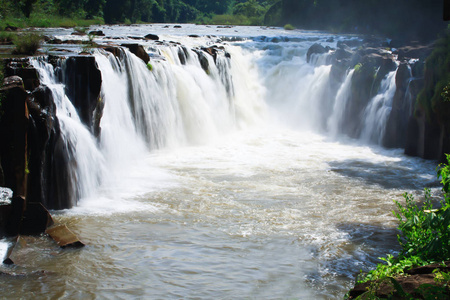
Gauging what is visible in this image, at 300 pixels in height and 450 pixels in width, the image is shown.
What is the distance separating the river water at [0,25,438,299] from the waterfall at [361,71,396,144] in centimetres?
40

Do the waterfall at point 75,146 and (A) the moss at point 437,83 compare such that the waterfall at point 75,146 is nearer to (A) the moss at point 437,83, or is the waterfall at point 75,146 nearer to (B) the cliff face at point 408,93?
(B) the cliff face at point 408,93

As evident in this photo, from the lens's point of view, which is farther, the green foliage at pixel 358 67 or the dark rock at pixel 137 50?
the green foliage at pixel 358 67

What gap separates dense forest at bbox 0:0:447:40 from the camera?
109 feet

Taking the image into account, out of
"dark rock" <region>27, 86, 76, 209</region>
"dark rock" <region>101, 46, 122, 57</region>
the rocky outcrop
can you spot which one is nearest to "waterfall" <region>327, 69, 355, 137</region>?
"dark rock" <region>101, 46, 122, 57</region>

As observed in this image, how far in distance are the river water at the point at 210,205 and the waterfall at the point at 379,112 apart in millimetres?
395

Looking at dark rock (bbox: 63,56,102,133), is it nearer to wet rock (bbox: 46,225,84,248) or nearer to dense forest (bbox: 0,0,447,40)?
wet rock (bbox: 46,225,84,248)

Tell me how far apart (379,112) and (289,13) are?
132ft

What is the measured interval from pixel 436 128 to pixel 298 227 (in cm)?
720

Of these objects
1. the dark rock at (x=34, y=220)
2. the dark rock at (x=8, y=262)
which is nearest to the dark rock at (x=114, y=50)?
the dark rock at (x=34, y=220)

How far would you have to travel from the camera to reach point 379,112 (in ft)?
55.4

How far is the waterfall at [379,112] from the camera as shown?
16.6 metres

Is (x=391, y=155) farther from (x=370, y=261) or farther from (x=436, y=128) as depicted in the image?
(x=370, y=261)

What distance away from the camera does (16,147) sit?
27.0 feet

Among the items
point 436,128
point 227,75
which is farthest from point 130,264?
point 227,75
